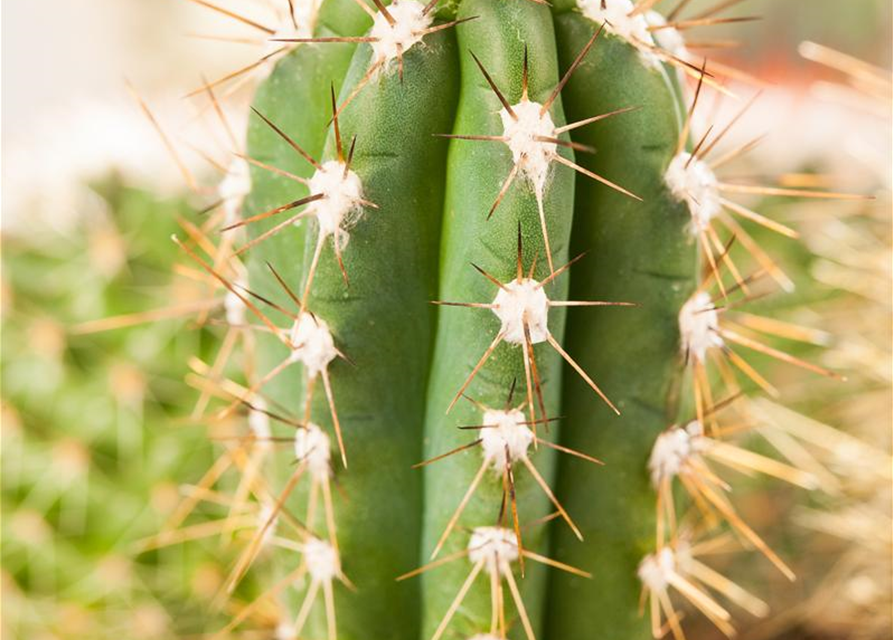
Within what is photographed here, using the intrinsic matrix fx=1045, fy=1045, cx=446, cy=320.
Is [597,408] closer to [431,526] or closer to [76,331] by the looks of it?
[431,526]

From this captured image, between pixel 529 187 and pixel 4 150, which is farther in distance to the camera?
pixel 4 150

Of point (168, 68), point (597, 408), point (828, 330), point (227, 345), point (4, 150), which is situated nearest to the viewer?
point (597, 408)

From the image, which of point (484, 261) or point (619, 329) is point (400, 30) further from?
point (619, 329)

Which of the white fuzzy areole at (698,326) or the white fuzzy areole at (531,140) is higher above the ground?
the white fuzzy areole at (531,140)

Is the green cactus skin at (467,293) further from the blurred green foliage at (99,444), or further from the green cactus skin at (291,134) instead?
the blurred green foliage at (99,444)

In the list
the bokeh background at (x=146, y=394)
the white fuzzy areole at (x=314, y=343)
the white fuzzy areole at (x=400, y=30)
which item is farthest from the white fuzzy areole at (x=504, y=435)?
the bokeh background at (x=146, y=394)

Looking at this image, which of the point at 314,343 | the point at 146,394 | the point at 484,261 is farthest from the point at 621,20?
the point at 146,394

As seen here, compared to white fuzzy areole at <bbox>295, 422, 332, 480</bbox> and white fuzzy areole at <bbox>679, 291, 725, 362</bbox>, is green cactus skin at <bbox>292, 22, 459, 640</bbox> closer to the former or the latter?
white fuzzy areole at <bbox>295, 422, 332, 480</bbox>

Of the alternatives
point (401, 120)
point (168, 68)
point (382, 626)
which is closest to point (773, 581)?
point (382, 626)
